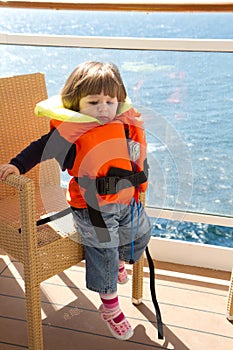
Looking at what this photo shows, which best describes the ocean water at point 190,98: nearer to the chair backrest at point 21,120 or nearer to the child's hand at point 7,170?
the chair backrest at point 21,120

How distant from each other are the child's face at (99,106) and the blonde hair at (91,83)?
14mm

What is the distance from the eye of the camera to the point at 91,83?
1.58 m

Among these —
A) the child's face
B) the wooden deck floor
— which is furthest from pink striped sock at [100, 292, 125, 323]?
the child's face

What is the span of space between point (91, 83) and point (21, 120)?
1.84ft

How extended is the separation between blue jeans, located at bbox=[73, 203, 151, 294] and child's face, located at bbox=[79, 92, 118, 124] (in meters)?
0.29

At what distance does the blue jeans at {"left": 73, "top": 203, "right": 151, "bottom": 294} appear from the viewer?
167 centimetres

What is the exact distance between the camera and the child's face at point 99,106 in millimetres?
1598

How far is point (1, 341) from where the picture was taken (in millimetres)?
1825

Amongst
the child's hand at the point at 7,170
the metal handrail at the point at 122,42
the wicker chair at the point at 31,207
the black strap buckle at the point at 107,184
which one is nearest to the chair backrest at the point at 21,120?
the wicker chair at the point at 31,207

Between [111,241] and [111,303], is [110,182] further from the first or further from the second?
[111,303]

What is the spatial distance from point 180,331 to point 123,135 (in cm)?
81

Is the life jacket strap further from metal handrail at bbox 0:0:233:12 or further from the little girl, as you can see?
metal handrail at bbox 0:0:233:12

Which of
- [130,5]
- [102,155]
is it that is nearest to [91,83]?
[102,155]

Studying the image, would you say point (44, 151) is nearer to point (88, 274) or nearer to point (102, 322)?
point (88, 274)
